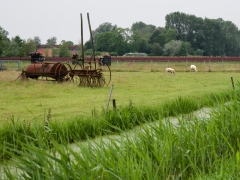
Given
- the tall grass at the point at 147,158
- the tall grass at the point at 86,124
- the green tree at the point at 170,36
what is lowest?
the tall grass at the point at 86,124

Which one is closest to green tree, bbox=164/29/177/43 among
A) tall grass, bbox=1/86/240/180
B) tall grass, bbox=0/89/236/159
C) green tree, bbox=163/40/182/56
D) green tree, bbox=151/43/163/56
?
green tree, bbox=151/43/163/56

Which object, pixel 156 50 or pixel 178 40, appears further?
pixel 178 40

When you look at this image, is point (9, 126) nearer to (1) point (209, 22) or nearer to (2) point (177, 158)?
(2) point (177, 158)

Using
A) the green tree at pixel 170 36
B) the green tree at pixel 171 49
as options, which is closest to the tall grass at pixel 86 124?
the green tree at pixel 171 49

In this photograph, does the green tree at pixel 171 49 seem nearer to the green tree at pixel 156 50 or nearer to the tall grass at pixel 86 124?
the green tree at pixel 156 50

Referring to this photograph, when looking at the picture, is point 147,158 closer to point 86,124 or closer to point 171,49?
point 86,124

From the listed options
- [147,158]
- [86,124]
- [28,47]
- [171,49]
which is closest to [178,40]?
[171,49]

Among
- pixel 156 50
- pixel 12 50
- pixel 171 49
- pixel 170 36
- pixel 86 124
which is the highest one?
pixel 170 36

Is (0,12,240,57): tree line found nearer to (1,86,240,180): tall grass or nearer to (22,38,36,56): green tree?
(22,38,36,56): green tree

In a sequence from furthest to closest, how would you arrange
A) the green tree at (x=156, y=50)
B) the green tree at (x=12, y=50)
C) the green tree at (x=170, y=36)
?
the green tree at (x=170, y=36)
the green tree at (x=156, y=50)
the green tree at (x=12, y=50)

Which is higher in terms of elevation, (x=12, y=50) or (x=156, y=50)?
(x=12, y=50)

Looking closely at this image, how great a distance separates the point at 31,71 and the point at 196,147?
16.9 m

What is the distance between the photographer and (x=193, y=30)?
9806 centimetres

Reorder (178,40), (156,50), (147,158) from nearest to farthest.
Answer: (147,158) → (156,50) → (178,40)
